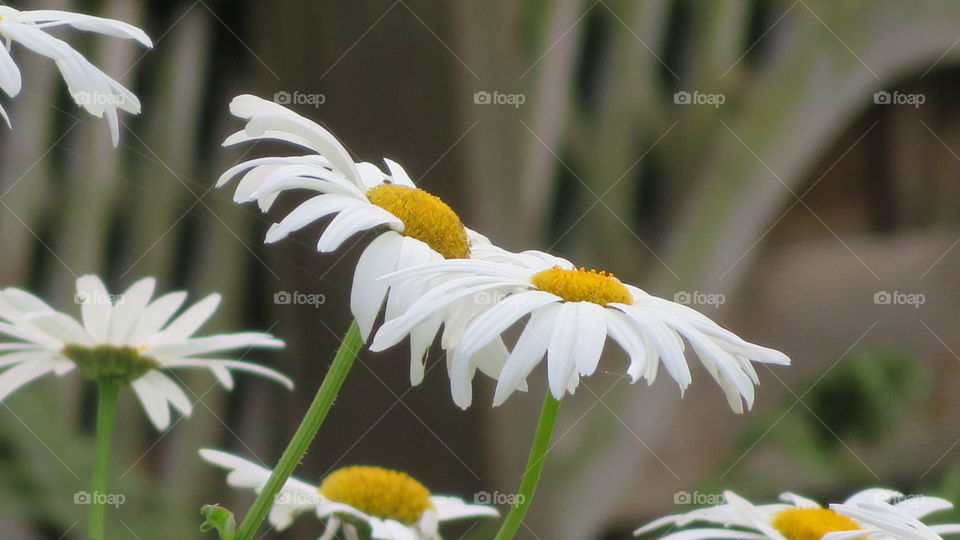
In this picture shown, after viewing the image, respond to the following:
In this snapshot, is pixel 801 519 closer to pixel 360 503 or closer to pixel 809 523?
pixel 809 523

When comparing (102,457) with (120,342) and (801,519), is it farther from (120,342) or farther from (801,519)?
(801,519)

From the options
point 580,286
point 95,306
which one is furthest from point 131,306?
point 580,286

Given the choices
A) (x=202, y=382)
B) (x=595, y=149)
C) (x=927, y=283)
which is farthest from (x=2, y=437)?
(x=927, y=283)

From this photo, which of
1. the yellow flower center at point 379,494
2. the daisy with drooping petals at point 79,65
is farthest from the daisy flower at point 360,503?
the daisy with drooping petals at point 79,65

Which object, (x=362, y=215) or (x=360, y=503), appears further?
(x=360, y=503)

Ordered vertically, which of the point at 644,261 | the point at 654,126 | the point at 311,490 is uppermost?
the point at 654,126

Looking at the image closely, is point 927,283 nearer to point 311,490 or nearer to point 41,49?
point 311,490

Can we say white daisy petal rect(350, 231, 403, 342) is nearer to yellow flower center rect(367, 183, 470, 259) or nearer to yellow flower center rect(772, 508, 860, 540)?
yellow flower center rect(367, 183, 470, 259)
